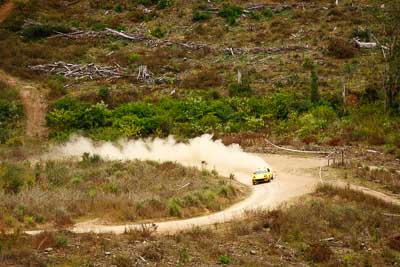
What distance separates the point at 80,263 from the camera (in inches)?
770

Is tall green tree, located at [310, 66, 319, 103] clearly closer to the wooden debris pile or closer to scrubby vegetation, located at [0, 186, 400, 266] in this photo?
the wooden debris pile

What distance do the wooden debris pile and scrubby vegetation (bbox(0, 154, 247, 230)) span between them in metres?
19.7

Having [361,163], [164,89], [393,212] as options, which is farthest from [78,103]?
[393,212]

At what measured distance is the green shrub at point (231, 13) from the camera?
213 feet

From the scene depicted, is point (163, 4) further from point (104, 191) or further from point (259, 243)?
point (259, 243)

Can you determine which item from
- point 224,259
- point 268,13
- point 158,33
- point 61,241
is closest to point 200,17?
point 158,33

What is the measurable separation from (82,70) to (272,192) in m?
29.5

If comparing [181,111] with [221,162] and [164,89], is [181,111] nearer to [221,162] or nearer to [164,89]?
[164,89]

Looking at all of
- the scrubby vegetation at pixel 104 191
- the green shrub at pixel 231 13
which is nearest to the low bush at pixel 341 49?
the green shrub at pixel 231 13

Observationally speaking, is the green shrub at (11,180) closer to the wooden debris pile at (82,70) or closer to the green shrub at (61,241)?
the green shrub at (61,241)

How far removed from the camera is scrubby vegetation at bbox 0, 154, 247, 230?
25219 millimetres

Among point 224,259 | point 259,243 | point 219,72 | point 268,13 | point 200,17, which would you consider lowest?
point 219,72

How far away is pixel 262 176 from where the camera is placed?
33.5m

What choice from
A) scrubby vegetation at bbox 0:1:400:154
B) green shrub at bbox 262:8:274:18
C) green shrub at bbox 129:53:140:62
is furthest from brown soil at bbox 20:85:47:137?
green shrub at bbox 262:8:274:18
